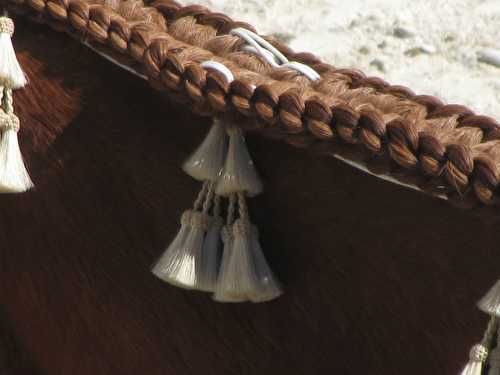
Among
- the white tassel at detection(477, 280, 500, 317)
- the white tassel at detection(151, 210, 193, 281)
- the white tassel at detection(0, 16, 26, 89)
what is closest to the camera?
the white tassel at detection(477, 280, 500, 317)

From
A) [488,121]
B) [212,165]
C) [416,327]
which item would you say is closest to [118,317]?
[212,165]

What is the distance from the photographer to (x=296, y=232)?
1099 millimetres

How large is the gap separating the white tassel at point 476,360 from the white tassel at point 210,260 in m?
0.31

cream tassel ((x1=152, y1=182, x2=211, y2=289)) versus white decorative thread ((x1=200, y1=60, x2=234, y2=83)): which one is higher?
white decorative thread ((x1=200, y1=60, x2=234, y2=83))

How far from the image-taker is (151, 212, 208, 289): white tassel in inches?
43.3

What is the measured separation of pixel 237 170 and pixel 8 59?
1.17 ft

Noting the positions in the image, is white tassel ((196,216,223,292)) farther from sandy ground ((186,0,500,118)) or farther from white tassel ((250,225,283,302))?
sandy ground ((186,0,500,118))

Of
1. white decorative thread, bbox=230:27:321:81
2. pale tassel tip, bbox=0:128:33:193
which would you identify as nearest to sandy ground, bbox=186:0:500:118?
white decorative thread, bbox=230:27:321:81

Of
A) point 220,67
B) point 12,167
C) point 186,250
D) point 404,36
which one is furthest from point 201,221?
point 404,36

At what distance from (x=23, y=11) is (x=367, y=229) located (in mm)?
534

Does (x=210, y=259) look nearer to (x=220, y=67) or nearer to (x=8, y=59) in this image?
(x=220, y=67)

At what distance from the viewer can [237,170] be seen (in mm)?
1078

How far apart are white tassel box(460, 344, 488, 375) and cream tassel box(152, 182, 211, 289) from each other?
32cm

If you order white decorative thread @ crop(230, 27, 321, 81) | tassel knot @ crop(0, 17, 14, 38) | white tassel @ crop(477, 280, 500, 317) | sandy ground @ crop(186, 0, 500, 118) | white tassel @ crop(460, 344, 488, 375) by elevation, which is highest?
sandy ground @ crop(186, 0, 500, 118)
